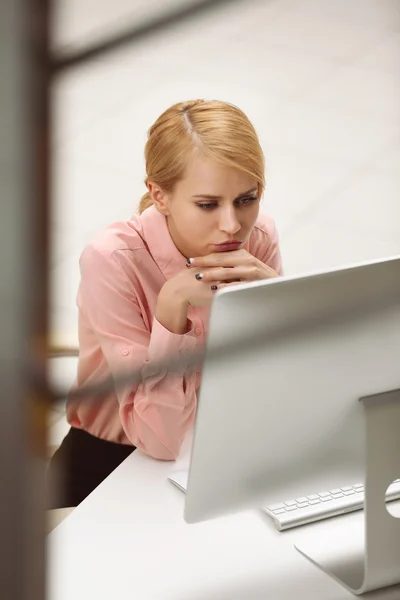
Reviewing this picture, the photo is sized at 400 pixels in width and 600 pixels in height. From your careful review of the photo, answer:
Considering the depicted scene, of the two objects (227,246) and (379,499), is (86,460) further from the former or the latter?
(379,499)

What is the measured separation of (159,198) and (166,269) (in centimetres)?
14

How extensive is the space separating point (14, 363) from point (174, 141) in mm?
1458

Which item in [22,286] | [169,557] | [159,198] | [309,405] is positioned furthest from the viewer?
[159,198]

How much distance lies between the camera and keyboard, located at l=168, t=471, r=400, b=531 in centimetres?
120

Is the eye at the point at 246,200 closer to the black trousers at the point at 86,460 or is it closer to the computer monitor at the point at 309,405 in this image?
the black trousers at the point at 86,460

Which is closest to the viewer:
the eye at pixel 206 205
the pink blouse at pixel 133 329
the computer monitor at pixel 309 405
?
the computer monitor at pixel 309 405

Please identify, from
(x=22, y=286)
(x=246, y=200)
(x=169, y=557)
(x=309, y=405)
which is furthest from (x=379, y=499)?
(x=22, y=286)

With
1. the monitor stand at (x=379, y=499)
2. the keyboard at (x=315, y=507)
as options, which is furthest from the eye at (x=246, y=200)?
the monitor stand at (x=379, y=499)

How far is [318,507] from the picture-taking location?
1215 mm

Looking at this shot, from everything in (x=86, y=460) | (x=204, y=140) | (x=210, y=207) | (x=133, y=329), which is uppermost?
(x=204, y=140)

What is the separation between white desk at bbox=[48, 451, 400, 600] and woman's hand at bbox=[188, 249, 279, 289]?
0.44m

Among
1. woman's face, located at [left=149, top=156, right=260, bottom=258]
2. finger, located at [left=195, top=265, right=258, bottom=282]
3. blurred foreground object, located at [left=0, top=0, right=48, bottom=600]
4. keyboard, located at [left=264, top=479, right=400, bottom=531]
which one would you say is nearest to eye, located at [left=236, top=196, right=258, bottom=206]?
woman's face, located at [left=149, top=156, right=260, bottom=258]

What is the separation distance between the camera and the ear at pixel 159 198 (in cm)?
170

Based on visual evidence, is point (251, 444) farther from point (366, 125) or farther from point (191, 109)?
point (366, 125)
